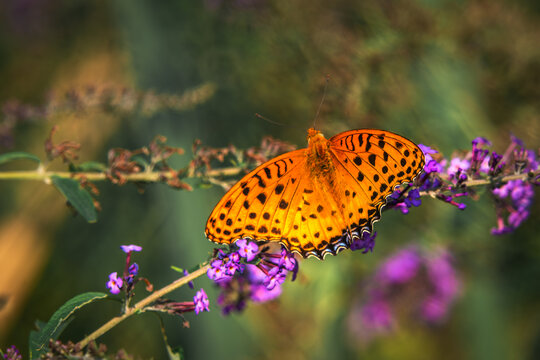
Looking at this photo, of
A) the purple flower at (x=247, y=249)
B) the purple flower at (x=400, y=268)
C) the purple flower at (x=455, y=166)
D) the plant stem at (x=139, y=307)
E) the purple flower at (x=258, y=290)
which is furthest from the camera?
the purple flower at (x=400, y=268)

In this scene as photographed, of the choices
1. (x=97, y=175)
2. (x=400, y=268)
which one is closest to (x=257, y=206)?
(x=97, y=175)

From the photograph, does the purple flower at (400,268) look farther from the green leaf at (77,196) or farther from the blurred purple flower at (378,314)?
the green leaf at (77,196)

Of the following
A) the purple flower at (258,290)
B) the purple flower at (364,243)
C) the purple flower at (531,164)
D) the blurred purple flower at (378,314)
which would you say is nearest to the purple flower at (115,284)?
the purple flower at (258,290)

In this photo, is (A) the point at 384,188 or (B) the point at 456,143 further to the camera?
(B) the point at 456,143

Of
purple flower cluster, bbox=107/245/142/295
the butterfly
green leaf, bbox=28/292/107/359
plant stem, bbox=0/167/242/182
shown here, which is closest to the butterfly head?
the butterfly

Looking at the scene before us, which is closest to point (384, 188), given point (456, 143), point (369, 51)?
point (369, 51)

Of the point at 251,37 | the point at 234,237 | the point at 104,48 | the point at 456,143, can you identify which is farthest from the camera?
the point at 104,48

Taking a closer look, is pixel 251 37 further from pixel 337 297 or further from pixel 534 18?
pixel 534 18

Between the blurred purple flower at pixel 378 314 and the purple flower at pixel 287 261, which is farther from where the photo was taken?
the blurred purple flower at pixel 378 314
